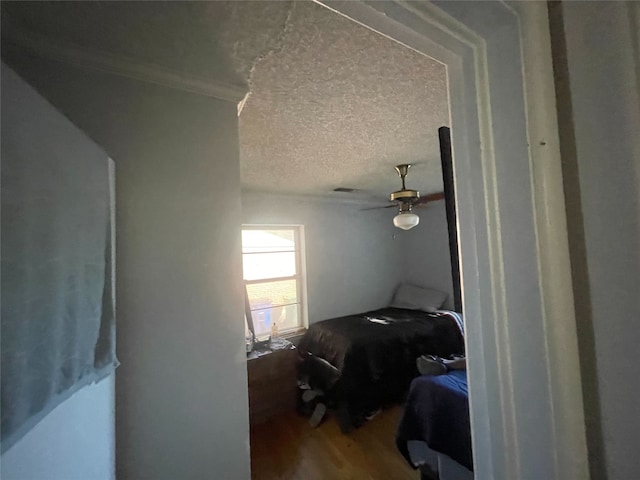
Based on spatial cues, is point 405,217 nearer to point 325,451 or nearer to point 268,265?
point 268,265

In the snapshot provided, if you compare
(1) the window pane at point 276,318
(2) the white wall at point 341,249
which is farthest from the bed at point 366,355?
(2) the white wall at point 341,249

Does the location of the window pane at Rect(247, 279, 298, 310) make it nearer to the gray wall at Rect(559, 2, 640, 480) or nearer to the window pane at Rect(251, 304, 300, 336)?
the window pane at Rect(251, 304, 300, 336)

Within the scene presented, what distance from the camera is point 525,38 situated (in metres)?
0.37

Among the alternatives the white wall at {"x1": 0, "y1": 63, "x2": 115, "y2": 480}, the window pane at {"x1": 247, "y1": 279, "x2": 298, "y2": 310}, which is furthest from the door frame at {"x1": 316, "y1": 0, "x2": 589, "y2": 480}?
the window pane at {"x1": 247, "y1": 279, "x2": 298, "y2": 310}

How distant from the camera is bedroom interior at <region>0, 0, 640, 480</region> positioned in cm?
31

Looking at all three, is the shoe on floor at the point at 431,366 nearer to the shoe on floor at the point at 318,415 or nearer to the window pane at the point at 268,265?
the shoe on floor at the point at 318,415

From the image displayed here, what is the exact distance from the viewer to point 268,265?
3.58m

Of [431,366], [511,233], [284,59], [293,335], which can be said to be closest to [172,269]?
[284,59]

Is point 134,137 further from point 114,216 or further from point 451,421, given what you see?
point 451,421

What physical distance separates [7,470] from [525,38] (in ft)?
3.60

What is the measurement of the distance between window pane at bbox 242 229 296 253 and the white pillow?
74.5 inches

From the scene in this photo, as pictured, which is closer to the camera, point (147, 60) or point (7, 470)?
point (7, 470)

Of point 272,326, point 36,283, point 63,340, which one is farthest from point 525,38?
point 272,326

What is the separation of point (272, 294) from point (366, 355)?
4.79 ft
